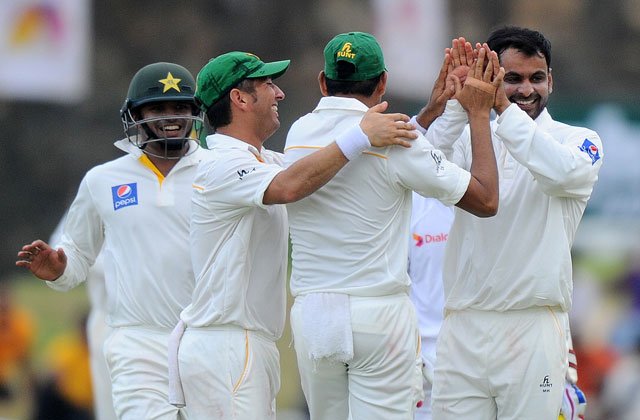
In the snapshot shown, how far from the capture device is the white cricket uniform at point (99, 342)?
24.9ft

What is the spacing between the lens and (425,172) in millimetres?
4922

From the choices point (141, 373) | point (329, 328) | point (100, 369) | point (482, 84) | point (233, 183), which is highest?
point (482, 84)

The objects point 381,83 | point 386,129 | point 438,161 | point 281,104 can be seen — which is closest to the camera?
point 386,129

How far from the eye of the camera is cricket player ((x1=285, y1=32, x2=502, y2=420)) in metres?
4.95

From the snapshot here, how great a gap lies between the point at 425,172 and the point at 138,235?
5.41 feet

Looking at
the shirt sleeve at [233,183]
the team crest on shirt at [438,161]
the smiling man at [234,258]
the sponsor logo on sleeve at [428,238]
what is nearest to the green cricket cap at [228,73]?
the smiling man at [234,258]

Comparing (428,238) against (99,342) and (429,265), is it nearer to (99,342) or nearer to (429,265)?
(429,265)

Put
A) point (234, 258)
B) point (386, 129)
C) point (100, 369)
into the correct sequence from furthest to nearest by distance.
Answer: point (100, 369)
point (234, 258)
point (386, 129)

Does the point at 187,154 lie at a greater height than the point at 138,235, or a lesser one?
greater

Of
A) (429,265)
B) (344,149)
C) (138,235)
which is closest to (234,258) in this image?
(344,149)

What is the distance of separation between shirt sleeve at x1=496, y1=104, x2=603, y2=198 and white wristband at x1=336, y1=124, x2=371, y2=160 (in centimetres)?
60

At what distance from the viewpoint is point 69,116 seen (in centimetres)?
1273

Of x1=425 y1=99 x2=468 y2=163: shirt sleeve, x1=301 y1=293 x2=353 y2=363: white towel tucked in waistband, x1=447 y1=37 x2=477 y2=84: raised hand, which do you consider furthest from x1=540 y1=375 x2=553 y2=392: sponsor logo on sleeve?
x1=447 y1=37 x2=477 y2=84: raised hand

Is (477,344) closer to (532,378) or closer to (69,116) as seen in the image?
(532,378)
